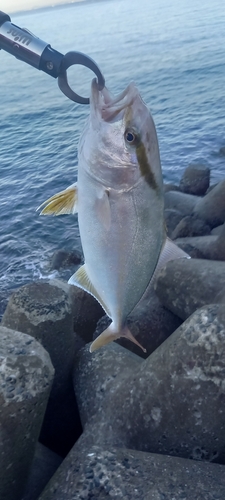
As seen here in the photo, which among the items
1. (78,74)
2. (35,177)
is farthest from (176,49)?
(35,177)

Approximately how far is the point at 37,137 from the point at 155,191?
2239cm

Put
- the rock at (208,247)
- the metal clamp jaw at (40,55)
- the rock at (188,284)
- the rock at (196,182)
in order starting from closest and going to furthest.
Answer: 1. the metal clamp jaw at (40,55)
2. the rock at (188,284)
3. the rock at (208,247)
4. the rock at (196,182)

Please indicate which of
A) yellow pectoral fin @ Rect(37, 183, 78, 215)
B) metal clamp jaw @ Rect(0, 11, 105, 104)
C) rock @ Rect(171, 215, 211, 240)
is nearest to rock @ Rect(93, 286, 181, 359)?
metal clamp jaw @ Rect(0, 11, 105, 104)

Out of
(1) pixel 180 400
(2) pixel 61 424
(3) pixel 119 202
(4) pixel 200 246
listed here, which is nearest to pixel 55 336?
(2) pixel 61 424

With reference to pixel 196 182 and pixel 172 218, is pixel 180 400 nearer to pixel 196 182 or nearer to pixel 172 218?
pixel 172 218

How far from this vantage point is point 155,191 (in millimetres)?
2514

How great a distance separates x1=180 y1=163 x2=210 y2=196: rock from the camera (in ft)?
43.4

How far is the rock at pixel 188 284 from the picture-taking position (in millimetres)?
5211

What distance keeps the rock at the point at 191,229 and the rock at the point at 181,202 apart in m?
1.20

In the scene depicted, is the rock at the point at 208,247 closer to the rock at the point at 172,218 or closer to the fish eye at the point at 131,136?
the rock at the point at 172,218

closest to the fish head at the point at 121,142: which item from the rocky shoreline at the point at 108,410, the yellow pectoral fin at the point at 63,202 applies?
the yellow pectoral fin at the point at 63,202

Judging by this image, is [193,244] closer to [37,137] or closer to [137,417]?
[137,417]

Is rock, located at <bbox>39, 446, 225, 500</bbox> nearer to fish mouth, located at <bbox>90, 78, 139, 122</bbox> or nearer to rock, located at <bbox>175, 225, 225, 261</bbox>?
fish mouth, located at <bbox>90, 78, 139, 122</bbox>

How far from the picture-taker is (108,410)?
389 centimetres
